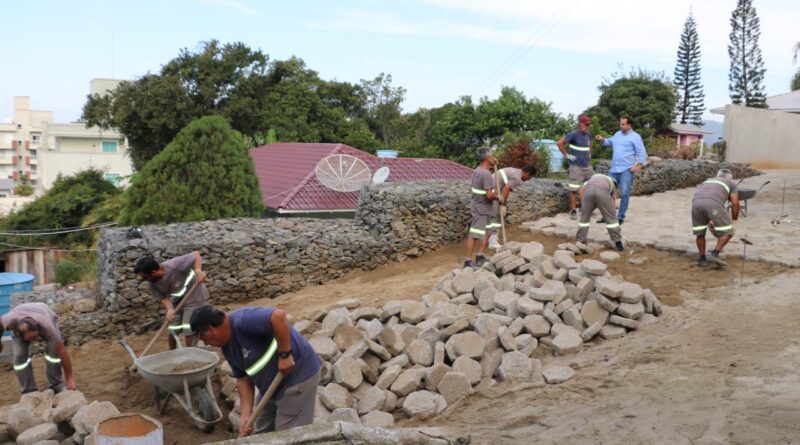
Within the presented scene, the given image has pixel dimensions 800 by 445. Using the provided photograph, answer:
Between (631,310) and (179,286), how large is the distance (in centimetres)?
489

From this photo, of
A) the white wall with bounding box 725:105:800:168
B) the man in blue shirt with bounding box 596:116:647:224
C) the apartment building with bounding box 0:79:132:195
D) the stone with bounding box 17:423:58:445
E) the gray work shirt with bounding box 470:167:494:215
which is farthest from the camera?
the apartment building with bounding box 0:79:132:195

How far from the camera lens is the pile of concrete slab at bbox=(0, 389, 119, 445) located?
5.92 metres

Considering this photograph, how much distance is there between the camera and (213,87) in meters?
28.5

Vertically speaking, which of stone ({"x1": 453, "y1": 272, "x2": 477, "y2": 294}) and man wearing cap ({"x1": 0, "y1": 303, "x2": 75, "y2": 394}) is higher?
stone ({"x1": 453, "y1": 272, "x2": 477, "y2": 294})

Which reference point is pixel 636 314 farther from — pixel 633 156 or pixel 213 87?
pixel 213 87

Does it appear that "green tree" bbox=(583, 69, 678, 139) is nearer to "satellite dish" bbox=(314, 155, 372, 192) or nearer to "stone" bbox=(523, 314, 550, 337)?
"satellite dish" bbox=(314, 155, 372, 192)

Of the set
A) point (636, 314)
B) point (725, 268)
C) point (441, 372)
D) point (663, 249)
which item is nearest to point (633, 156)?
point (663, 249)

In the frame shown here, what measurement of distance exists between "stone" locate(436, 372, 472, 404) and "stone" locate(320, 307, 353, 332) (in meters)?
1.47

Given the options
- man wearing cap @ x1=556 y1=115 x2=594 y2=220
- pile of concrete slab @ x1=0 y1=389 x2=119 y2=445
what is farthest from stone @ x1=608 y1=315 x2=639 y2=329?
pile of concrete slab @ x1=0 y1=389 x2=119 y2=445

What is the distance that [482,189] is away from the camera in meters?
9.30

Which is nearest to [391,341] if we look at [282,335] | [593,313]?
[593,313]

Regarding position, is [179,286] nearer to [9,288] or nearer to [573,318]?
[573,318]

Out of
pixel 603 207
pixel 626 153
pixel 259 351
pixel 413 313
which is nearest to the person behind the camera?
pixel 259 351

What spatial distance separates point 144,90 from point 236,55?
409 centimetres
